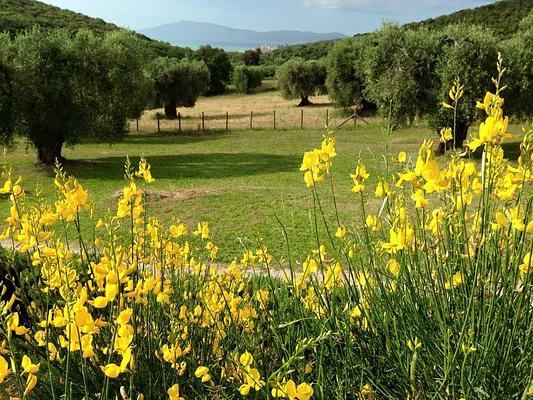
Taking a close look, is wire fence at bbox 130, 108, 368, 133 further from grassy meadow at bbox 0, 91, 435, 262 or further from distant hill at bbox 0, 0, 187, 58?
distant hill at bbox 0, 0, 187, 58

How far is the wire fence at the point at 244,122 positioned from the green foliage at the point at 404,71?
7.40 metres

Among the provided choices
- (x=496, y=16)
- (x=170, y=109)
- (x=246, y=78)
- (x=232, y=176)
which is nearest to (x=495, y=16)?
(x=496, y=16)

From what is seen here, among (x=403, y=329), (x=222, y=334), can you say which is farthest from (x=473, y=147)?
(x=222, y=334)

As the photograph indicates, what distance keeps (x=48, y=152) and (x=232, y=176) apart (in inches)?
229

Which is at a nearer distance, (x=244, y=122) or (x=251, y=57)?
(x=244, y=122)

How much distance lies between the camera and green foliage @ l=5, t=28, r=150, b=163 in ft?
48.7

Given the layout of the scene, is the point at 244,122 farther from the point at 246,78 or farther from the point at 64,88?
the point at 246,78

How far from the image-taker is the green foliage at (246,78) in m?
46.2

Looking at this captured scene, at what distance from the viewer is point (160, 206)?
33.6ft

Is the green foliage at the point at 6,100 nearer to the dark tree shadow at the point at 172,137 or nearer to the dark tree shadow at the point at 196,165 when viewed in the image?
the dark tree shadow at the point at 196,165

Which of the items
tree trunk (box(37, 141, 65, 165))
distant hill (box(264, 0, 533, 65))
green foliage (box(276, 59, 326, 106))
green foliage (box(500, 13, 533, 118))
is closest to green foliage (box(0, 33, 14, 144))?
tree trunk (box(37, 141, 65, 165))

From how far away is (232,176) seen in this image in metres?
14.6

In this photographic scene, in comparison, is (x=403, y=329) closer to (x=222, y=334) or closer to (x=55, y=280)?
(x=222, y=334)

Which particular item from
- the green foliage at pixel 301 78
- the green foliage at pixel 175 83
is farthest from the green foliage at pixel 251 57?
the green foliage at pixel 175 83
